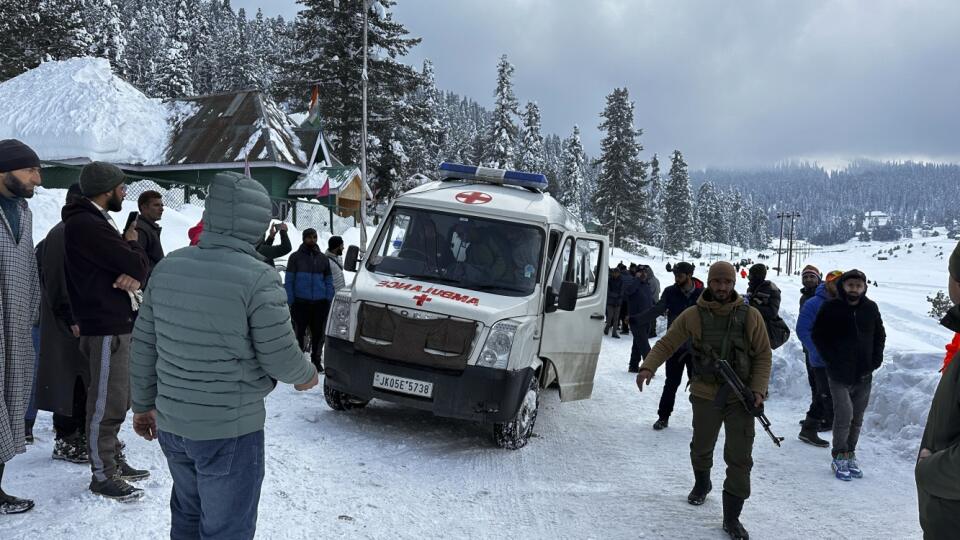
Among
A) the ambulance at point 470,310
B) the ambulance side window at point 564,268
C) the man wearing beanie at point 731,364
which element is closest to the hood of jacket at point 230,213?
the ambulance at point 470,310

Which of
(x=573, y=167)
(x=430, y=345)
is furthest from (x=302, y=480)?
(x=573, y=167)

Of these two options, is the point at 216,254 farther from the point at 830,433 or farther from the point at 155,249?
the point at 830,433

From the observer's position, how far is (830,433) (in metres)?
7.77

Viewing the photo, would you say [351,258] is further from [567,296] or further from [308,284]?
[567,296]

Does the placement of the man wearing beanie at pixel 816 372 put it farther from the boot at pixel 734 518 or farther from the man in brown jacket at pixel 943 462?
the man in brown jacket at pixel 943 462

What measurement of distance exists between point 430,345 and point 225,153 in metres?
30.6

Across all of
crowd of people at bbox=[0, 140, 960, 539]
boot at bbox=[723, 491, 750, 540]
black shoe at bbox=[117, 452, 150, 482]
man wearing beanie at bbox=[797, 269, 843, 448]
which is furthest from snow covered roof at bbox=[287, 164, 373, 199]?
boot at bbox=[723, 491, 750, 540]

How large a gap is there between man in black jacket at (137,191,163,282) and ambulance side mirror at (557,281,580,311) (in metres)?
4.01

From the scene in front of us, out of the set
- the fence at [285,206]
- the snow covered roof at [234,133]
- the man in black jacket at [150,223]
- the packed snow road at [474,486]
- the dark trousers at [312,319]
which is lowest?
the packed snow road at [474,486]

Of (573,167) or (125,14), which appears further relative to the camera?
(125,14)

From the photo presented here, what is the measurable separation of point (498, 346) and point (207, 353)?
11.9ft

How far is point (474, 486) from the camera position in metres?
5.41

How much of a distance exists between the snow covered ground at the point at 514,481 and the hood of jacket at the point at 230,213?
2379 millimetres

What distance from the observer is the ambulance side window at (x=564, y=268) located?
709cm
